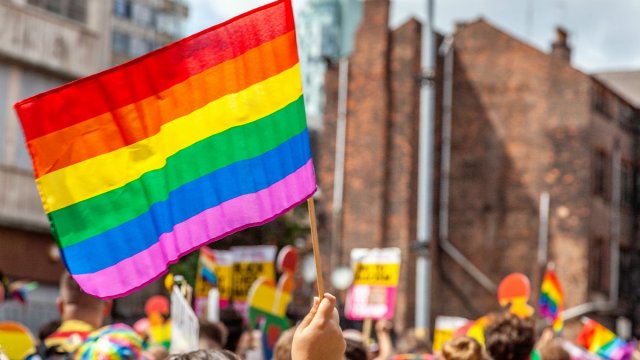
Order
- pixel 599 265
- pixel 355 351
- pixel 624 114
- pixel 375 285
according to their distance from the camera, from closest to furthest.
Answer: pixel 355 351 < pixel 375 285 < pixel 599 265 < pixel 624 114

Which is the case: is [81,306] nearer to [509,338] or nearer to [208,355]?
[509,338]

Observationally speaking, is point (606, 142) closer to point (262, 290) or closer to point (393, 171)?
point (393, 171)

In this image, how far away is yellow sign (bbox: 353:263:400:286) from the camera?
532 inches

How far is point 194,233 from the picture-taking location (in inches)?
219

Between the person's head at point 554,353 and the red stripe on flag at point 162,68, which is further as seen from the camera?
the person's head at point 554,353

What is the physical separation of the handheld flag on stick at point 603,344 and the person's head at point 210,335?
5.53 metres

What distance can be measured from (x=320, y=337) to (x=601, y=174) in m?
34.3

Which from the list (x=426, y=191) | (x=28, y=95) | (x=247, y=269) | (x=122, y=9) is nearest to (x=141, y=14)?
(x=122, y=9)

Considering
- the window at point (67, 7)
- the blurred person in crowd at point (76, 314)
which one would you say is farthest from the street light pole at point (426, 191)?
the window at point (67, 7)

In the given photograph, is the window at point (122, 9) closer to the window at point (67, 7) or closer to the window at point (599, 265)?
the window at point (599, 265)

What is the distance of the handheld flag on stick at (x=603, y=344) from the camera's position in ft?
42.1

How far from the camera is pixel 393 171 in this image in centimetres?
3494

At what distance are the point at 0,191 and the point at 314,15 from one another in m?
108

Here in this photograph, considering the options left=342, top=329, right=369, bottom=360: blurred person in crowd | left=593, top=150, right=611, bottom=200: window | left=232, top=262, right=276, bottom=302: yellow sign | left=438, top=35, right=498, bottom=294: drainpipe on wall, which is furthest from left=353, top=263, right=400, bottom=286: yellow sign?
left=593, top=150, right=611, bottom=200: window
